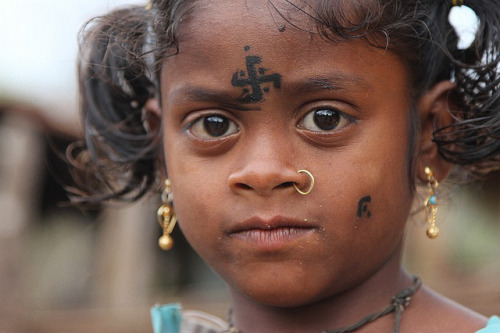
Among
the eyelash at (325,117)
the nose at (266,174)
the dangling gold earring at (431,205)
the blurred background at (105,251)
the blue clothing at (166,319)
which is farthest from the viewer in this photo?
the blurred background at (105,251)

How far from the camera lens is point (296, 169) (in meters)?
1.66

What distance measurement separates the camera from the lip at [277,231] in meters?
1.65

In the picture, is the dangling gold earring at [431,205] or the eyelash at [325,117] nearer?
the eyelash at [325,117]

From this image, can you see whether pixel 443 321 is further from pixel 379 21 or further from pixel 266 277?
pixel 379 21

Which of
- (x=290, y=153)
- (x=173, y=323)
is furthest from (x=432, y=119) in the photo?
(x=173, y=323)

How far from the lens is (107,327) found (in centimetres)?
599

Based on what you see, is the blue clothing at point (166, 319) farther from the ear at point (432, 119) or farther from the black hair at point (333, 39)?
the ear at point (432, 119)

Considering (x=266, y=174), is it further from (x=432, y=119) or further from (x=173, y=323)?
(x=173, y=323)

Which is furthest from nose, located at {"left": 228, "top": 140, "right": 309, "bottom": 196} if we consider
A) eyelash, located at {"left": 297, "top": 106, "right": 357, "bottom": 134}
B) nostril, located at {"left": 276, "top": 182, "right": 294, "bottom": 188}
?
eyelash, located at {"left": 297, "top": 106, "right": 357, "bottom": 134}

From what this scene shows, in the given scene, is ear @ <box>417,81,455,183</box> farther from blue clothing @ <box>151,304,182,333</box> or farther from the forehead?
blue clothing @ <box>151,304,182,333</box>

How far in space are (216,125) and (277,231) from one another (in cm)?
Answer: 35

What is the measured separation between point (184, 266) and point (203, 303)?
2.26 m

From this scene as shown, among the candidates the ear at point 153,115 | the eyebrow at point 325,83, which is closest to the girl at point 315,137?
the eyebrow at point 325,83

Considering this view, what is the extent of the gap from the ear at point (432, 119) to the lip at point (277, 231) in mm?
468
